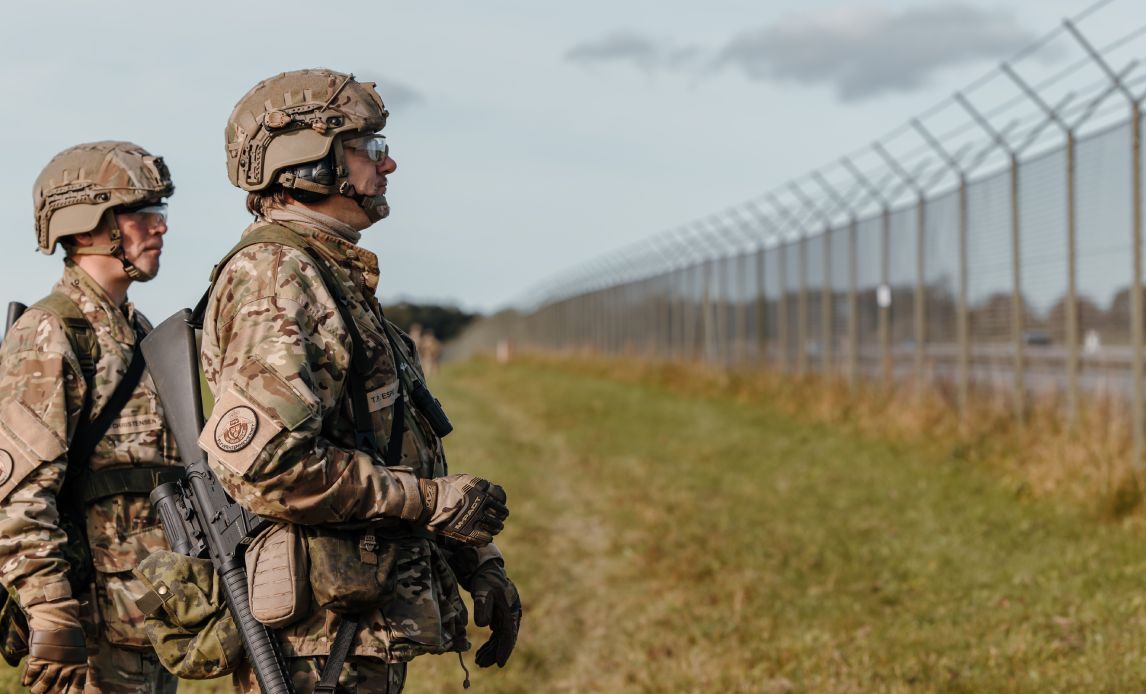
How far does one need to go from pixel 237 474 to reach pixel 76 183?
1.84 m

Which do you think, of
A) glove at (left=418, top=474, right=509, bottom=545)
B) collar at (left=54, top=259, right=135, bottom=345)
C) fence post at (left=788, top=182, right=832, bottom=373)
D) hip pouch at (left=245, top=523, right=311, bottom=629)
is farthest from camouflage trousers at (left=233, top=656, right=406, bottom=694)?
fence post at (left=788, top=182, right=832, bottom=373)

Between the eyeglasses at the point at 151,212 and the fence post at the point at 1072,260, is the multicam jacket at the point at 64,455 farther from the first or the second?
the fence post at the point at 1072,260

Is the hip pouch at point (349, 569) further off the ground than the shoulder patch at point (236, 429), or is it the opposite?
the shoulder patch at point (236, 429)

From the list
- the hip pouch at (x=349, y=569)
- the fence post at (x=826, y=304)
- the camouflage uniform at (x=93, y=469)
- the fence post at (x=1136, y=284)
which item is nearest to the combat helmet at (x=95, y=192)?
the camouflage uniform at (x=93, y=469)

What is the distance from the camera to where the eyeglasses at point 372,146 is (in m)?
3.07

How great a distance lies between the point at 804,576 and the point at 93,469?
558 centimetres

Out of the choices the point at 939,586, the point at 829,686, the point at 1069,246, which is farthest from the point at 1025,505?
the point at 829,686

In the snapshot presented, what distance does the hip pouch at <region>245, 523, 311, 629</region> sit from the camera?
278cm

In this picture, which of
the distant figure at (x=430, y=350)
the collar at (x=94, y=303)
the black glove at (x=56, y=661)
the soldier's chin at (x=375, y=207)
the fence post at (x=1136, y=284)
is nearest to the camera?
the soldier's chin at (x=375, y=207)

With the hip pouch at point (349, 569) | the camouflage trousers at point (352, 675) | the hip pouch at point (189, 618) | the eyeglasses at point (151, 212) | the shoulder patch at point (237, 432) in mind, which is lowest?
the camouflage trousers at point (352, 675)

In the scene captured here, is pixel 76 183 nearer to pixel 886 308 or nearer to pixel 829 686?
pixel 829 686

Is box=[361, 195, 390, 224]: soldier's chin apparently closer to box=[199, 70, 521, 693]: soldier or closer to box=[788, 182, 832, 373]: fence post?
box=[199, 70, 521, 693]: soldier

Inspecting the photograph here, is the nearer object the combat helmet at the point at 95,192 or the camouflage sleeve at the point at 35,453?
the camouflage sleeve at the point at 35,453

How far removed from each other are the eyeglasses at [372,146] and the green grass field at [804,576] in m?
3.78
